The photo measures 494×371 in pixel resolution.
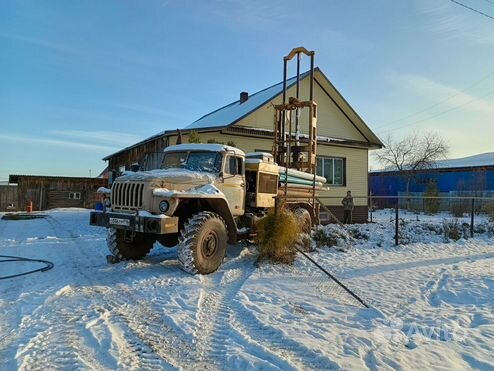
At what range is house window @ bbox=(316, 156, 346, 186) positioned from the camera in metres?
18.4

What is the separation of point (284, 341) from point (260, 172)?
5.34 m

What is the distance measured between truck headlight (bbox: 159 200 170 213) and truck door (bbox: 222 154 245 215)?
5.29 ft

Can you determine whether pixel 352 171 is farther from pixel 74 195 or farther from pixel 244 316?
pixel 74 195

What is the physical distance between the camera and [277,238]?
7910 mm

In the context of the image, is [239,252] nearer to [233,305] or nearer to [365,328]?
[233,305]

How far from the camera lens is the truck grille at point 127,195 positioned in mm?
6961

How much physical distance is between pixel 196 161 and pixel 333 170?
1160 centimetres

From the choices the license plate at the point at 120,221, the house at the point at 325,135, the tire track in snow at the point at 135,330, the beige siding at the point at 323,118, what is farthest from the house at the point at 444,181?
the tire track in snow at the point at 135,330

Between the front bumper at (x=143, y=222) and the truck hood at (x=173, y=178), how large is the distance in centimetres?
64

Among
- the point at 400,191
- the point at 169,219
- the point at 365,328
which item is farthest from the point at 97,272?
the point at 400,191

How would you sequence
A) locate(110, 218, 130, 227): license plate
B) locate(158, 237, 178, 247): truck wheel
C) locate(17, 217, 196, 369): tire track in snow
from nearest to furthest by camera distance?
locate(17, 217, 196, 369): tire track in snow
locate(110, 218, 130, 227): license plate
locate(158, 237, 178, 247): truck wheel

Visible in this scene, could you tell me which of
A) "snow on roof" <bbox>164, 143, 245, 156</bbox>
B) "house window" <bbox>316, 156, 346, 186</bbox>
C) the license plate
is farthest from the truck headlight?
"house window" <bbox>316, 156, 346, 186</bbox>

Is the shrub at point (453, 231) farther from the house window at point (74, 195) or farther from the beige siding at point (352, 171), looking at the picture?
the house window at point (74, 195)

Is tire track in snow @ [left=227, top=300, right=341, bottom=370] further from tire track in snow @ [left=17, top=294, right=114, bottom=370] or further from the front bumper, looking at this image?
the front bumper
